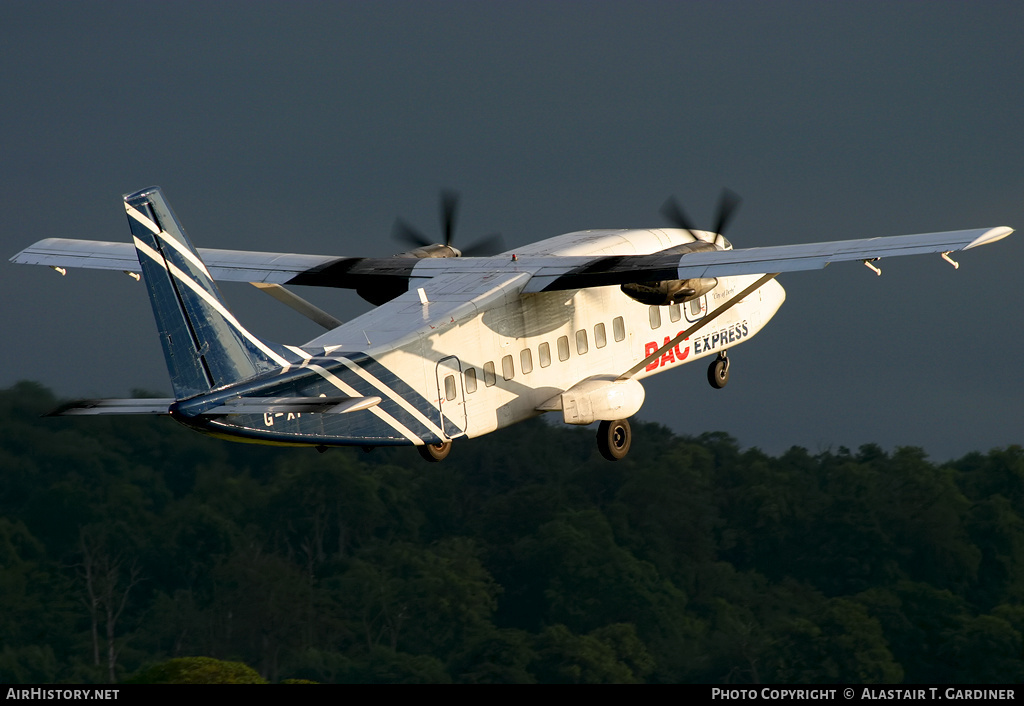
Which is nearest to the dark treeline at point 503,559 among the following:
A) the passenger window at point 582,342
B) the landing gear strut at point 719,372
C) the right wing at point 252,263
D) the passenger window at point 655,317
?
the landing gear strut at point 719,372

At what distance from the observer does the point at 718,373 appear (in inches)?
1634

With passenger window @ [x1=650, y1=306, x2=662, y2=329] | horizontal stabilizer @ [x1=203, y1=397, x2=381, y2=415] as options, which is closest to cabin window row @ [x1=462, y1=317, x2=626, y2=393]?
passenger window @ [x1=650, y1=306, x2=662, y2=329]

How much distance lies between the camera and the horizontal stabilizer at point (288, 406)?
2748 centimetres

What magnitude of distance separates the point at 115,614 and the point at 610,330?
90.5 metres

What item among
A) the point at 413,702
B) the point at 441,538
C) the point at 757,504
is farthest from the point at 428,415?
the point at 757,504

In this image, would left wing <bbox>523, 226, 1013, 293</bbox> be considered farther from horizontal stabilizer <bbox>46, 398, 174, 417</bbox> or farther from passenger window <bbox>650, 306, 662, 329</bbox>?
horizontal stabilizer <bbox>46, 398, 174, 417</bbox>

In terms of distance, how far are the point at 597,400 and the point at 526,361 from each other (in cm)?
215

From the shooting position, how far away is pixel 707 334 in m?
40.0

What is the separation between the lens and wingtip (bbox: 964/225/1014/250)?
33000 mm

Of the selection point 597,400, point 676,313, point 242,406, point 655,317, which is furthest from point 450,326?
point 676,313

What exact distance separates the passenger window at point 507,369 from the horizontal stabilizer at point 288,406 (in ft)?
17.9

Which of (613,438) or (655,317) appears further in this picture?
(655,317)

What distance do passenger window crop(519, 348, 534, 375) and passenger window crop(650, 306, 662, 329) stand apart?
16.0ft

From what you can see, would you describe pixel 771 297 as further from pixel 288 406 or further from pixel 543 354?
pixel 288 406
